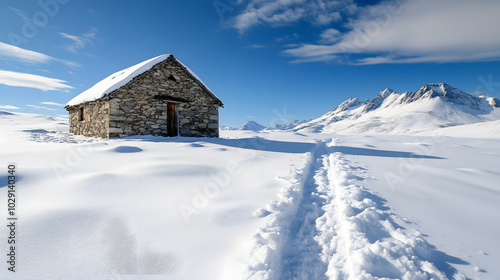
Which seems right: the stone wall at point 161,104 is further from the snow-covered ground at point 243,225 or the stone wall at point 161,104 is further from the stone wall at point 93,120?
the snow-covered ground at point 243,225

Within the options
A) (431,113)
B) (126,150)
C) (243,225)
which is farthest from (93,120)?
(431,113)

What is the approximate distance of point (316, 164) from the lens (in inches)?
275

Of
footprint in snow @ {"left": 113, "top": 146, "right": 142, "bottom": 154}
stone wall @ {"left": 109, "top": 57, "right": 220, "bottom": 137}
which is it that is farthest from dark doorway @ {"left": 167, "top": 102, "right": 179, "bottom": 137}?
footprint in snow @ {"left": 113, "top": 146, "right": 142, "bottom": 154}

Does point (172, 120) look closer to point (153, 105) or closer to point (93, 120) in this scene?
point (153, 105)

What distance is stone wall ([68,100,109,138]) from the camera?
1113 cm

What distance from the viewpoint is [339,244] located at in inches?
101

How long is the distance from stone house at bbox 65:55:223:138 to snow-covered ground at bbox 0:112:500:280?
652 cm

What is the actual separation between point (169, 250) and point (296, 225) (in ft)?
5.72

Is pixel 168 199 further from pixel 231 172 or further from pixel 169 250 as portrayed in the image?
pixel 231 172

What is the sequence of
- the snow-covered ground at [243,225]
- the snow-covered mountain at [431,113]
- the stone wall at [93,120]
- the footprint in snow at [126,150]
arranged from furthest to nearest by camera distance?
the snow-covered mountain at [431,113], the stone wall at [93,120], the footprint in snow at [126,150], the snow-covered ground at [243,225]

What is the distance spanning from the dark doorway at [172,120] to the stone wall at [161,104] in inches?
11.3

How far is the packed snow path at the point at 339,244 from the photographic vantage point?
2.09m

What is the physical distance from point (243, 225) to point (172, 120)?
11.4 metres

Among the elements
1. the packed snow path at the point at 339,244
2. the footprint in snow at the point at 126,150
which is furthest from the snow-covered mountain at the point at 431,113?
the footprint in snow at the point at 126,150
